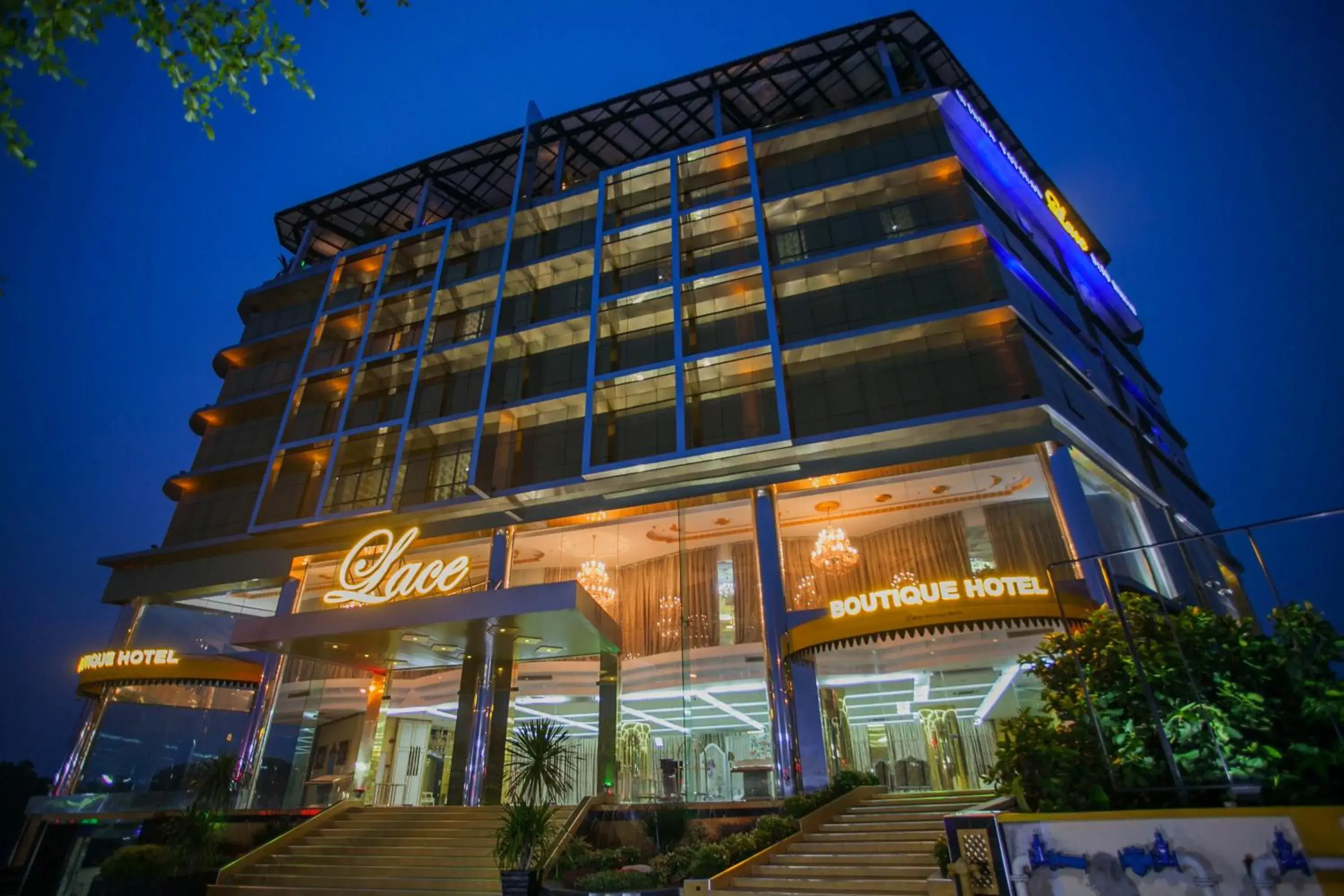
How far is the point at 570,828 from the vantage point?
1448cm

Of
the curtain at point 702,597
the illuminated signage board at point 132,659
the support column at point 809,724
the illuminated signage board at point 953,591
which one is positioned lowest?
the support column at point 809,724

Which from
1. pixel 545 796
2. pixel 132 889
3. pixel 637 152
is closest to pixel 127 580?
pixel 132 889

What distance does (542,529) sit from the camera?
22.5 metres

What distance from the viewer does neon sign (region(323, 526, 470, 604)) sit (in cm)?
1845

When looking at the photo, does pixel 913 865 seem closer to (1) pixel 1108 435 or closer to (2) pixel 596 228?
(1) pixel 1108 435

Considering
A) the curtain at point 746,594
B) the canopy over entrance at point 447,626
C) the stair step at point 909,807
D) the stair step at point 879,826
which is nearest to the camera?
the stair step at point 879,826

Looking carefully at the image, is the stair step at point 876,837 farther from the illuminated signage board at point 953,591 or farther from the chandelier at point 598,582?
the chandelier at point 598,582

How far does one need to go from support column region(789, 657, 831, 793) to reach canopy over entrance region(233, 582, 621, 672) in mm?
5427

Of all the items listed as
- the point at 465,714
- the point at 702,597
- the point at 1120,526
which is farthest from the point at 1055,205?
the point at 465,714

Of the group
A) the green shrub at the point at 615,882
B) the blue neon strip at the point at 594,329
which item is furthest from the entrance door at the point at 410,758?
the green shrub at the point at 615,882

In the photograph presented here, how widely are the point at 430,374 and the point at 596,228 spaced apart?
8786 mm

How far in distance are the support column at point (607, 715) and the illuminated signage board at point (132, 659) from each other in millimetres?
14703

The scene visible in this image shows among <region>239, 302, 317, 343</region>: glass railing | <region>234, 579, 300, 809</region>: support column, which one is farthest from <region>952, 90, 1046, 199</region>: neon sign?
<region>234, 579, 300, 809</region>: support column

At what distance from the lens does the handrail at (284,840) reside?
14766 millimetres
